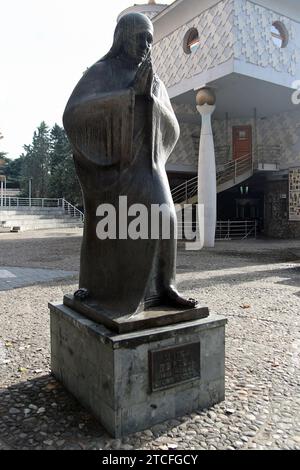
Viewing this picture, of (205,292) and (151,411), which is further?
(205,292)

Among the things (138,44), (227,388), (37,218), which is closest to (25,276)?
(227,388)

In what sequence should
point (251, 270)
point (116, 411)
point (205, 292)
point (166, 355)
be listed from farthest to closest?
point (251, 270), point (205, 292), point (166, 355), point (116, 411)

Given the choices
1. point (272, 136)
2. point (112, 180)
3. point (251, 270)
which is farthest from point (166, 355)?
point (272, 136)

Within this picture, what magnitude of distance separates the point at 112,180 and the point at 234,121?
18795 mm

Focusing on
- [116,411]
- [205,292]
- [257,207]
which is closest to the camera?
[116,411]

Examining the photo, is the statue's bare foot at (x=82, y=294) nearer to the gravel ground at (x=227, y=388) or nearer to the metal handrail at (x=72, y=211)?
the gravel ground at (x=227, y=388)

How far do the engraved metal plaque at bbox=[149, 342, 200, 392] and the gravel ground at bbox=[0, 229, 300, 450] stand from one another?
25 cm

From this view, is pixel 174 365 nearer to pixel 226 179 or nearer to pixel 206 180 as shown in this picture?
pixel 206 180

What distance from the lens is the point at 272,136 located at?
63.0 ft

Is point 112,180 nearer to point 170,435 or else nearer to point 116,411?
point 116,411

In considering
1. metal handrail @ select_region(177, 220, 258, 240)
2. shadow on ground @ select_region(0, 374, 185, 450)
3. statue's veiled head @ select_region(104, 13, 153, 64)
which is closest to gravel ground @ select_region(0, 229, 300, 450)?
shadow on ground @ select_region(0, 374, 185, 450)

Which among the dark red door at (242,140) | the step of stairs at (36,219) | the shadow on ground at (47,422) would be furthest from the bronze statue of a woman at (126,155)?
the step of stairs at (36,219)

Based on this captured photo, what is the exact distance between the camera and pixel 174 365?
2406 millimetres

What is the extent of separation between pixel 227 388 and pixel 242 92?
14681 mm
